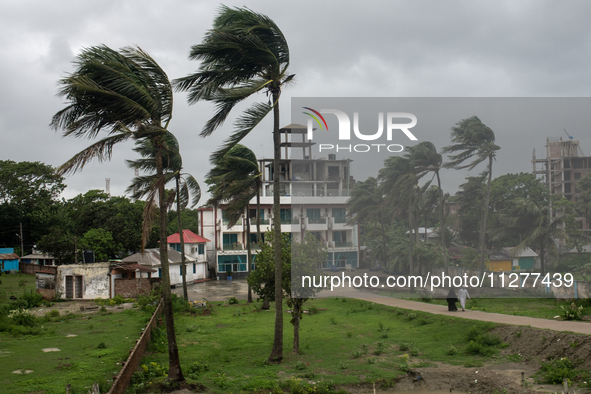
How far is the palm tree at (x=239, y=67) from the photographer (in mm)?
11172

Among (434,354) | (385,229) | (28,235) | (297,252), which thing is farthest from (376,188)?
(28,235)

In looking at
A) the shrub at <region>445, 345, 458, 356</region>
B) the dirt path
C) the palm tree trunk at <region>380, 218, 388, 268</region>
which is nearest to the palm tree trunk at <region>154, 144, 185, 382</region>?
the shrub at <region>445, 345, 458, 356</region>

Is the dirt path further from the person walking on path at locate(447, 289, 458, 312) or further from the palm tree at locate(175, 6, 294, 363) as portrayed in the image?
the palm tree at locate(175, 6, 294, 363)

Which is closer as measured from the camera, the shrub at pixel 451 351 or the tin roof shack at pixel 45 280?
the shrub at pixel 451 351

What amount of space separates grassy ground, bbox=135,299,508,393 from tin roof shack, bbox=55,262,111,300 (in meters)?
11.4

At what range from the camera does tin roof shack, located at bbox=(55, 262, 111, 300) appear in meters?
30.7

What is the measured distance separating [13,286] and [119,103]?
33.3m

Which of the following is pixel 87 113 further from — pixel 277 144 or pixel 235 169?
pixel 235 169

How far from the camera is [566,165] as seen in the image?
52.9 ft

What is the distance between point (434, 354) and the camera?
13.9 meters

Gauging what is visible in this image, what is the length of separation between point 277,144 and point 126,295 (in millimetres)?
22608

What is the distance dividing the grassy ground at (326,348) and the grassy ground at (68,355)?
159cm

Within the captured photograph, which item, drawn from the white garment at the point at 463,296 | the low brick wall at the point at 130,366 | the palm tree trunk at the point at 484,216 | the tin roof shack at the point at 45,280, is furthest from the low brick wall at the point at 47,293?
the palm tree trunk at the point at 484,216

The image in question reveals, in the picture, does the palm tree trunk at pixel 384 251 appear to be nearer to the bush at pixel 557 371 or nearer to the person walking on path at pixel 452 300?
the person walking on path at pixel 452 300
